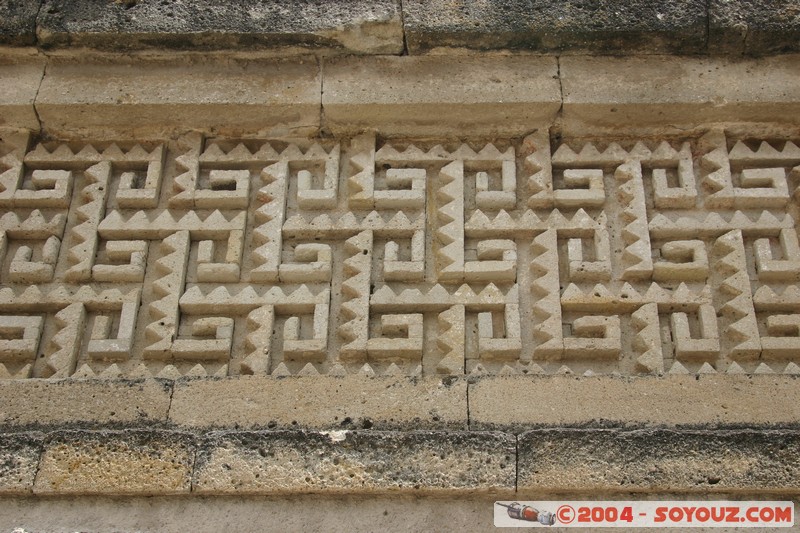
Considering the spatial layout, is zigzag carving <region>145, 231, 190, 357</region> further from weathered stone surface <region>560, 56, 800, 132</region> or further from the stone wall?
weathered stone surface <region>560, 56, 800, 132</region>

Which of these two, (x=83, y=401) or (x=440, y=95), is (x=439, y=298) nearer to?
(x=440, y=95)

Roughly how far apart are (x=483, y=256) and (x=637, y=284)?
627mm

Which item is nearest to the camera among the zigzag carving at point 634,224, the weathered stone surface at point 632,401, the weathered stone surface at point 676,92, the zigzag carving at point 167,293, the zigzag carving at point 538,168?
the weathered stone surface at point 632,401

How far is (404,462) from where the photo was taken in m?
3.60

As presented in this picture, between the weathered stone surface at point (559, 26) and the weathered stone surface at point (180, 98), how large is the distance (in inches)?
21.7

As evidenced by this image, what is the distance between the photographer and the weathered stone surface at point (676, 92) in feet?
14.8

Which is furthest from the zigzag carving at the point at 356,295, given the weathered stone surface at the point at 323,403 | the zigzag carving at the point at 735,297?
the zigzag carving at the point at 735,297

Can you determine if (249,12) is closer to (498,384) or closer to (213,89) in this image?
(213,89)

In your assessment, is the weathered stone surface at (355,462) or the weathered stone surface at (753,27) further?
the weathered stone surface at (753,27)

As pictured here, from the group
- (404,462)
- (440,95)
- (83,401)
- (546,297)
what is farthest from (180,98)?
(404,462)

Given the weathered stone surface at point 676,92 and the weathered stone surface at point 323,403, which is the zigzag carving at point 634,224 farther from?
the weathered stone surface at point 323,403

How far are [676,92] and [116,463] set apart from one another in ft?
9.12

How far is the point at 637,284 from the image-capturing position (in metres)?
4.17

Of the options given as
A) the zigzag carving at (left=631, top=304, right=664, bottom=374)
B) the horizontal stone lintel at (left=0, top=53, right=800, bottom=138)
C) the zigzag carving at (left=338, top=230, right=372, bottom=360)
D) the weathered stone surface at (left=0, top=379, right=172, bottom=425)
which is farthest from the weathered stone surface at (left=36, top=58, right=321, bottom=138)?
the zigzag carving at (left=631, top=304, right=664, bottom=374)
